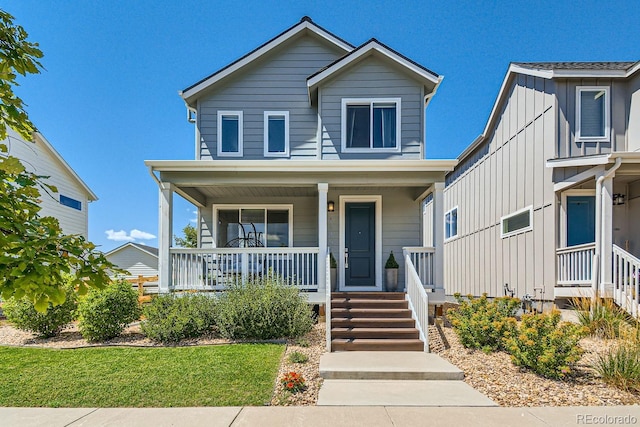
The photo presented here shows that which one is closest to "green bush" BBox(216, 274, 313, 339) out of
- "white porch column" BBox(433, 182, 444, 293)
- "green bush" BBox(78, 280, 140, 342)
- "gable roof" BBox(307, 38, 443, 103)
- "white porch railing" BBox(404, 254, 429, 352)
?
"green bush" BBox(78, 280, 140, 342)

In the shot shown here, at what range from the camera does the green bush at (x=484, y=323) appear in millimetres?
6559

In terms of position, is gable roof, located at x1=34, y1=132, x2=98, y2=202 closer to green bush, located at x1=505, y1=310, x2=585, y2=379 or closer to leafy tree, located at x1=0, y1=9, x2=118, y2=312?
leafy tree, located at x1=0, y1=9, x2=118, y2=312

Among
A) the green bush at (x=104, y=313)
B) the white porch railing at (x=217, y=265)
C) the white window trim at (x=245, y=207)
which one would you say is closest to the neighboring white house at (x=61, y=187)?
the white window trim at (x=245, y=207)

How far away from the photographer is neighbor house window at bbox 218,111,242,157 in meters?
10.7

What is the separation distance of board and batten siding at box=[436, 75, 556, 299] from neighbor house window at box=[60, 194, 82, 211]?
1825 centimetres

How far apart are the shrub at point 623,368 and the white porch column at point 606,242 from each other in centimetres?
323

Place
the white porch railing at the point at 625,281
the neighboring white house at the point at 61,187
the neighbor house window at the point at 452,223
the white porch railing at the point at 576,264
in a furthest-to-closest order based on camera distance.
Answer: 1. the neighboring white house at the point at 61,187
2. the neighbor house window at the point at 452,223
3. the white porch railing at the point at 576,264
4. the white porch railing at the point at 625,281

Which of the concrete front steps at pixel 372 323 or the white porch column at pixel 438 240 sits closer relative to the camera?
the concrete front steps at pixel 372 323

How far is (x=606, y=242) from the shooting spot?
326 inches

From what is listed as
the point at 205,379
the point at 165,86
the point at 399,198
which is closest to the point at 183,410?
the point at 205,379

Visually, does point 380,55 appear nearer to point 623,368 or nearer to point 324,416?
point 623,368

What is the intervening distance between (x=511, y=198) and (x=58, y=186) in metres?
19.3

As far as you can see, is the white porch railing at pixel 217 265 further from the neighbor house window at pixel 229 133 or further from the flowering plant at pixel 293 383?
the flowering plant at pixel 293 383

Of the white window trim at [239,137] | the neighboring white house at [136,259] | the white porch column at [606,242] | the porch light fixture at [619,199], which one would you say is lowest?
the neighboring white house at [136,259]
